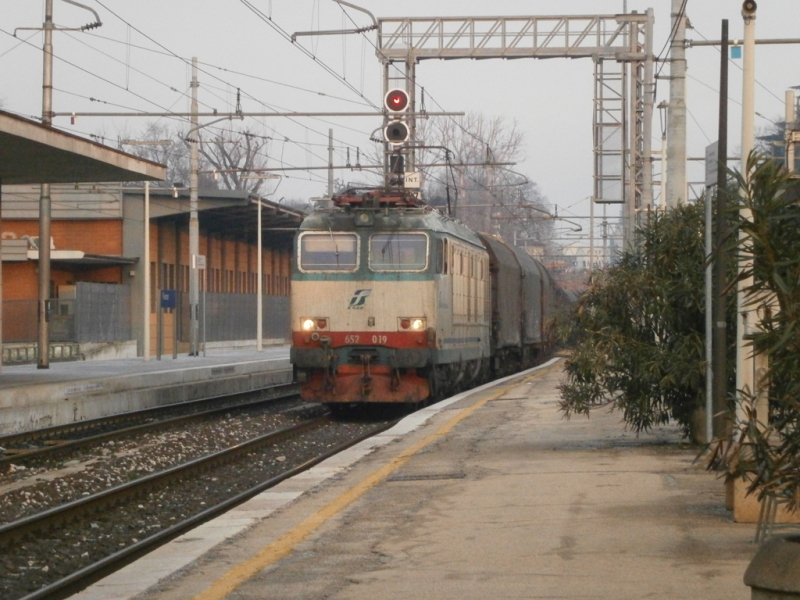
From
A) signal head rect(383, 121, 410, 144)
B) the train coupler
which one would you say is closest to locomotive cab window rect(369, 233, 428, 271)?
the train coupler

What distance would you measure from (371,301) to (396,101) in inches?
259

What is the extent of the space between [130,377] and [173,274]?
870 inches

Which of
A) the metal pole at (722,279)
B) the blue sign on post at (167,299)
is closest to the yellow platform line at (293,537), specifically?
the metal pole at (722,279)

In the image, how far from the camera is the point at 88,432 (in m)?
19.6

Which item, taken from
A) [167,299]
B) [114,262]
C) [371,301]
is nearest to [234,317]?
[114,262]

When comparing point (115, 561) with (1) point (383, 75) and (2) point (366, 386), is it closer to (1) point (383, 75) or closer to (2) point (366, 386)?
(2) point (366, 386)

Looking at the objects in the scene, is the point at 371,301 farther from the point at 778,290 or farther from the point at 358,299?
the point at 778,290

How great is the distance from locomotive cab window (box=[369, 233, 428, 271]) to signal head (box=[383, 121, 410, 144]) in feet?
13.8

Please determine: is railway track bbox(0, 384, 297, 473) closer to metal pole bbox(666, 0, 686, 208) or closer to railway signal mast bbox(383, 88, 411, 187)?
railway signal mast bbox(383, 88, 411, 187)

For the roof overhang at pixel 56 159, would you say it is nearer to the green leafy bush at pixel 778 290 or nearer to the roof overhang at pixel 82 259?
the roof overhang at pixel 82 259

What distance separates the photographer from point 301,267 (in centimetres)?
1983

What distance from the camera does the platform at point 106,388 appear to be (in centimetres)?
1975

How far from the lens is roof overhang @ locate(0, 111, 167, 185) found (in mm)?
18359

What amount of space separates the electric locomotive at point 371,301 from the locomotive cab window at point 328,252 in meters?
0.02
